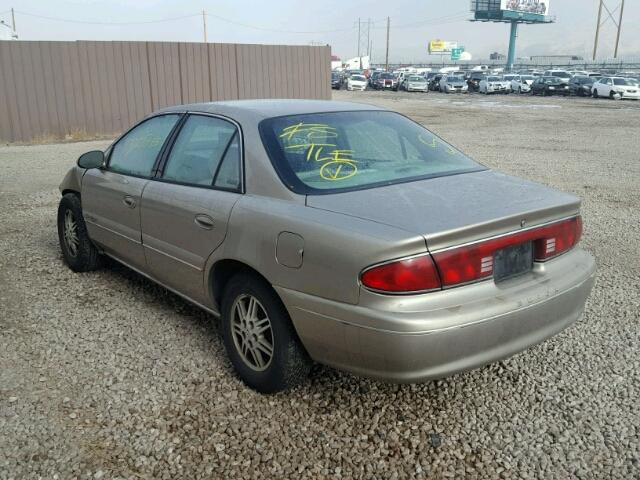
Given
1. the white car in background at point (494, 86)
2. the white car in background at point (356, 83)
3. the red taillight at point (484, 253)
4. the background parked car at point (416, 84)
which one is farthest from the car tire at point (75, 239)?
the white car in background at point (356, 83)

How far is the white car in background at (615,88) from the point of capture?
36031 millimetres

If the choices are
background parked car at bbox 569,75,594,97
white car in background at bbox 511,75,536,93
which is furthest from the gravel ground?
white car in background at bbox 511,75,536,93

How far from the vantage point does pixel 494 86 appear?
4600 centimetres

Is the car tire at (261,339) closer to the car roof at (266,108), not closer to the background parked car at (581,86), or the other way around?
the car roof at (266,108)

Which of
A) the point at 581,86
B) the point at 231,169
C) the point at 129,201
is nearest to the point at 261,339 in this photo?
the point at 231,169

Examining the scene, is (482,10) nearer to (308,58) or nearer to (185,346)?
(308,58)

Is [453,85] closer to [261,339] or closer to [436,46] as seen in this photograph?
[261,339]

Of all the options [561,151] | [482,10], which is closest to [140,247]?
[561,151]

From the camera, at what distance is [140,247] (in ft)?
13.7

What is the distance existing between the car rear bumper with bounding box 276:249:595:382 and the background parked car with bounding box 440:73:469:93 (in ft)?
158

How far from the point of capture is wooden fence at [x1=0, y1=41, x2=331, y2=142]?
16703mm

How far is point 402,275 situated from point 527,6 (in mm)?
103921

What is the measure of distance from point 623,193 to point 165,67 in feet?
46.8

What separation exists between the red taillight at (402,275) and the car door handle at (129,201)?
215 centimetres
